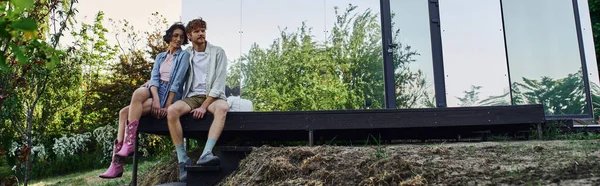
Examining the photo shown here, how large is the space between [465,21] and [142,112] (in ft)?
11.1

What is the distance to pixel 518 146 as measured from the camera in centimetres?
313

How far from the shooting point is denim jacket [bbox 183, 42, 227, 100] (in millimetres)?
3463

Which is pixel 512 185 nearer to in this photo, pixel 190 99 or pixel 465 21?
pixel 190 99

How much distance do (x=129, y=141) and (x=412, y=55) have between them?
307 cm

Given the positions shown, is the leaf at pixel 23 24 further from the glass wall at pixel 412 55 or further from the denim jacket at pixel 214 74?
the glass wall at pixel 412 55

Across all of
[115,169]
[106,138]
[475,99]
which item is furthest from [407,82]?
[106,138]

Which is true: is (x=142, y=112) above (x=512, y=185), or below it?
above

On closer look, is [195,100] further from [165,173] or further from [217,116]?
[165,173]

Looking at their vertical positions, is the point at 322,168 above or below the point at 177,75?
below

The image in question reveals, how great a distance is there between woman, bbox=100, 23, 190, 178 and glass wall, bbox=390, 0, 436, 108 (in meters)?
2.39

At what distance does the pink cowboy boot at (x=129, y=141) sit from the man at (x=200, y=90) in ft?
0.81

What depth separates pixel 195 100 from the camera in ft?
11.7

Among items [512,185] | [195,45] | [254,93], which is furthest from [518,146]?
[254,93]

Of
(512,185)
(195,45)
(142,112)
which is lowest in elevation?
(512,185)
